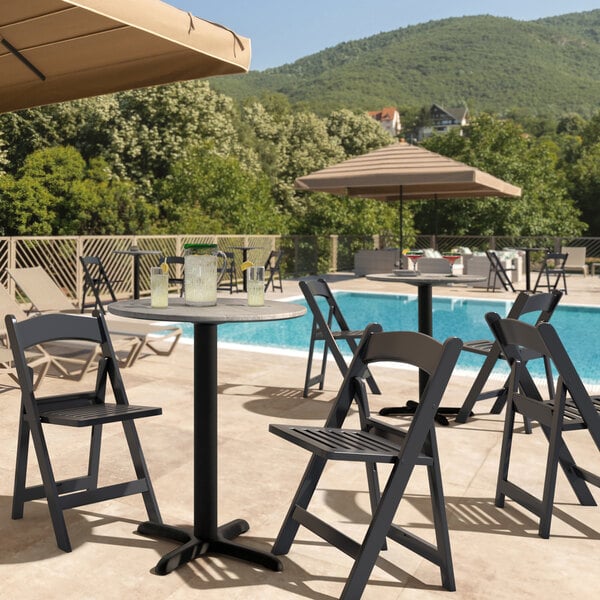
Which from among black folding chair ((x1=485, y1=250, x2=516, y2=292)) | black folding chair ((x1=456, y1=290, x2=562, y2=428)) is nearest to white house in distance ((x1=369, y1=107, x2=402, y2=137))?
black folding chair ((x1=485, y1=250, x2=516, y2=292))

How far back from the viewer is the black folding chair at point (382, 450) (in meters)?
2.17

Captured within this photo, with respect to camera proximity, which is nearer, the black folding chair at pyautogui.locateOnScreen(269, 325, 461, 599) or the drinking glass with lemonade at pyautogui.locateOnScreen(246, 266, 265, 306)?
the black folding chair at pyautogui.locateOnScreen(269, 325, 461, 599)

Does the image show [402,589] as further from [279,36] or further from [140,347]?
[279,36]

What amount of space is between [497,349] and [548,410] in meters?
1.55

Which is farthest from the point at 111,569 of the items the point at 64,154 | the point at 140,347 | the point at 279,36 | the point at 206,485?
the point at 279,36

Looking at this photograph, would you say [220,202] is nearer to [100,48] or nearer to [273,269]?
[273,269]

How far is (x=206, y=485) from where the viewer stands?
2604 millimetres

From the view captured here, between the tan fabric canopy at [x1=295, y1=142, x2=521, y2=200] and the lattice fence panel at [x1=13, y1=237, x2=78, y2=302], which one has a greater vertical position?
the tan fabric canopy at [x1=295, y1=142, x2=521, y2=200]

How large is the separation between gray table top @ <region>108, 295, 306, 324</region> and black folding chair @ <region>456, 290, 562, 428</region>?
1.58 m

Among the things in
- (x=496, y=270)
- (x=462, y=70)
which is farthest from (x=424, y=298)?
(x=462, y=70)

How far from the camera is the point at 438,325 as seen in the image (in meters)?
10.4

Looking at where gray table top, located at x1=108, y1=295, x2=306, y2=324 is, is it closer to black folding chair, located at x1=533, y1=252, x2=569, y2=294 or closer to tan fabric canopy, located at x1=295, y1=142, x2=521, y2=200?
black folding chair, located at x1=533, y1=252, x2=569, y2=294

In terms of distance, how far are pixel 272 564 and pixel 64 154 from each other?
21.7 m

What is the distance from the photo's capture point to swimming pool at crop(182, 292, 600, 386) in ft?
25.4
